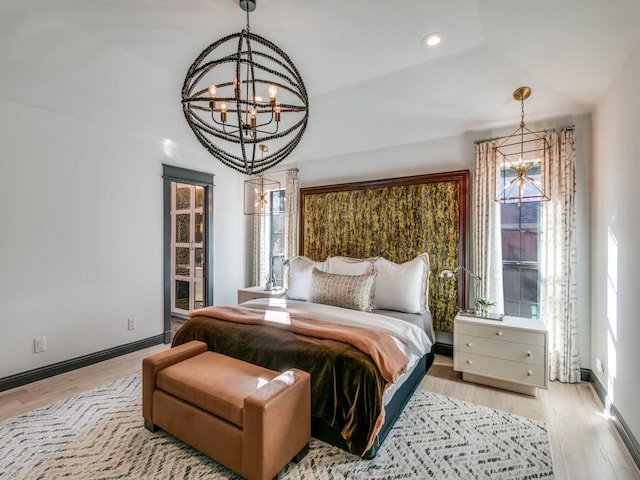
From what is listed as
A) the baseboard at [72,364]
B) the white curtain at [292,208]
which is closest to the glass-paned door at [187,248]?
the baseboard at [72,364]

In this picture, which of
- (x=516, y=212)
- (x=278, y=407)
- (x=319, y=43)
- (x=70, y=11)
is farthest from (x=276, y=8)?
(x=516, y=212)

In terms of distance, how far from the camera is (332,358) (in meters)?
2.04

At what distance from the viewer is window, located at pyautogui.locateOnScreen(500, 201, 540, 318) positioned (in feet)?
10.6

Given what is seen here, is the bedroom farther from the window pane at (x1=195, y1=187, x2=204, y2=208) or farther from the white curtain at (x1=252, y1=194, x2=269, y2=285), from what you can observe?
the white curtain at (x1=252, y1=194, x2=269, y2=285)

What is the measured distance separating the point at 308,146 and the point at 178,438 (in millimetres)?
3599

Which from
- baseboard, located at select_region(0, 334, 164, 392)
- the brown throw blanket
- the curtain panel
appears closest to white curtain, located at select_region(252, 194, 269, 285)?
the curtain panel

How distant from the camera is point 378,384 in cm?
190

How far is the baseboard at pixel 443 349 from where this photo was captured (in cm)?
360

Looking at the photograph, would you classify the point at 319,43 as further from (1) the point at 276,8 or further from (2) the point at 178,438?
(2) the point at 178,438

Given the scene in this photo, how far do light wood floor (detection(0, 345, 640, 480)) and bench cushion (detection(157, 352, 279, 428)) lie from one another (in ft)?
4.74

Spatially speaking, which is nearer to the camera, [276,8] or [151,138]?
[276,8]

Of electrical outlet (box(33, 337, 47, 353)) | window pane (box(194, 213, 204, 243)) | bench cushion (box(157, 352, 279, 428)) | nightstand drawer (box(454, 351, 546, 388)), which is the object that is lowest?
nightstand drawer (box(454, 351, 546, 388))

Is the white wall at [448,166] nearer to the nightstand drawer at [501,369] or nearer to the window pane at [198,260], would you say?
the nightstand drawer at [501,369]

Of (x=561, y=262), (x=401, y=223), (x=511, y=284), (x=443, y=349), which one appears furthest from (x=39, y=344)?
(x=561, y=262)
